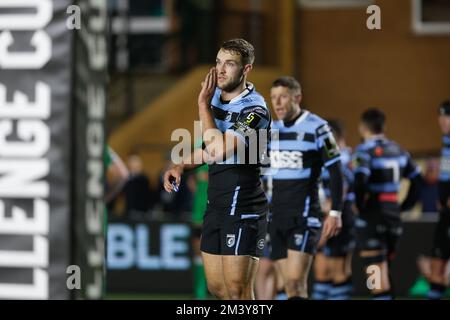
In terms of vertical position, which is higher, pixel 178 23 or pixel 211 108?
pixel 178 23

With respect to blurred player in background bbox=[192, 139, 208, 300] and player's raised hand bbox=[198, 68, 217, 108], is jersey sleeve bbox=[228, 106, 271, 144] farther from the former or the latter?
blurred player in background bbox=[192, 139, 208, 300]

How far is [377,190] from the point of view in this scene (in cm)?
1116

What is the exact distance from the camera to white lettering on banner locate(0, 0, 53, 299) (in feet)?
25.0

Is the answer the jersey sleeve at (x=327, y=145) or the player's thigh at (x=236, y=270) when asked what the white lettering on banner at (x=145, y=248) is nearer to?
the jersey sleeve at (x=327, y=145)

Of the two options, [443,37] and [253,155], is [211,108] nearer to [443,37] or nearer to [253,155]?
[253,155]

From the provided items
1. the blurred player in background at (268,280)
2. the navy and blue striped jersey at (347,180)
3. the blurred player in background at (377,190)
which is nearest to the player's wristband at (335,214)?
the blurred player in background at (377,190)

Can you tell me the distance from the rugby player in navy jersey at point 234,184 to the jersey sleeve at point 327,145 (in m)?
1.99

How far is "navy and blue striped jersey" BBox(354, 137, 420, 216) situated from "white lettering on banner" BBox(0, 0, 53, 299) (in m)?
4.33

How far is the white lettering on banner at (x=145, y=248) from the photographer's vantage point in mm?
15125

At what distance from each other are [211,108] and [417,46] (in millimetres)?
14241

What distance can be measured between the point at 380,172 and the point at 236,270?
413 cm

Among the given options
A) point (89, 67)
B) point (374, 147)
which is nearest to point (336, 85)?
point (374, 147)

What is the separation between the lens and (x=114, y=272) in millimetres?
15188
